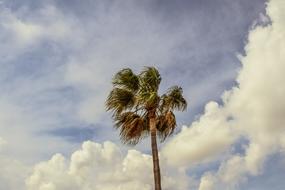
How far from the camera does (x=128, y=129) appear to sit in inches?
1233

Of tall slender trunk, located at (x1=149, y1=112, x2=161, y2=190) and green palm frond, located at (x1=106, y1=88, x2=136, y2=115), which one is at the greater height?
green palm frond, located at (x1=106, y1=88, x2=136, y2=115)

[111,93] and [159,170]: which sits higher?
[111,93]

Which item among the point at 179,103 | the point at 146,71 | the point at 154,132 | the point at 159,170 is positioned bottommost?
the point at 159,170

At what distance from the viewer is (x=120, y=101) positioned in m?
31.4

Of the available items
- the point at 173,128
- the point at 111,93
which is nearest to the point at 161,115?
the point at 173,128

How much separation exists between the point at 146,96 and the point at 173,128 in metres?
2.58

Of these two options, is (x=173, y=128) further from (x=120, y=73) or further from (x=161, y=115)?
(x=120, y=73)

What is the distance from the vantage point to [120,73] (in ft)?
105

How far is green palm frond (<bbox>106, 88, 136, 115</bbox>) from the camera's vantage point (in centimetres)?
3141

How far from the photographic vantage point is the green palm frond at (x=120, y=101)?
3141 cm

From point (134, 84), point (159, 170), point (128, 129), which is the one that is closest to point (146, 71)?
point (134, 84)

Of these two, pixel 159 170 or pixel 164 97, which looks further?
pixel 164 97

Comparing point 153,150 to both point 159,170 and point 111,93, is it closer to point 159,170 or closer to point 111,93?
point 159,170

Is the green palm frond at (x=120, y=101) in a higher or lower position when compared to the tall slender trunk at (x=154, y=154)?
higher
